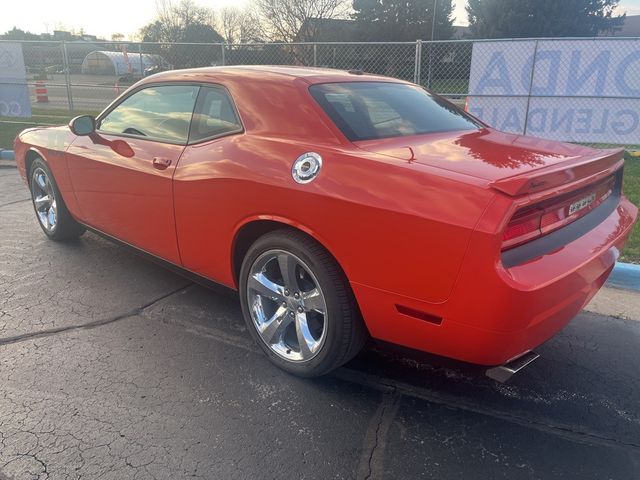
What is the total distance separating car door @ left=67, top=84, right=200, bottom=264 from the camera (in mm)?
3414

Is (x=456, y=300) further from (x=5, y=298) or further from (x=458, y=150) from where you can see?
(x=5, y=298)

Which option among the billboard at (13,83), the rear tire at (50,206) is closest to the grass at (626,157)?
the billboard at (13,83)

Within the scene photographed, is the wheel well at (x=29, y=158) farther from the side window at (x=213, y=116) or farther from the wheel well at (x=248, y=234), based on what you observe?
the wheel well at (x=248, y=234)

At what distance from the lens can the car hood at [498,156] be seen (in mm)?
2254

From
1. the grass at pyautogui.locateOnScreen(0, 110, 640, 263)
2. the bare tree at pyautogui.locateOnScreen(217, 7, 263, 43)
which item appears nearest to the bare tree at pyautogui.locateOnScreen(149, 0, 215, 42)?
the bare tree at pyautogui.locateOnScreen(217, 7, 263, 43)

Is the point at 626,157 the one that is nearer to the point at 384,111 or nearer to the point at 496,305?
the point at 384,111

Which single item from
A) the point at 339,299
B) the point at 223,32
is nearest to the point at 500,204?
the point at 339,299

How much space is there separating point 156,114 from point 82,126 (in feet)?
2.64

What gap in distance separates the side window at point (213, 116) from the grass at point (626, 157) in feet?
11.6

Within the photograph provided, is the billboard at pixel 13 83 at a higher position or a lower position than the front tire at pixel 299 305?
higher

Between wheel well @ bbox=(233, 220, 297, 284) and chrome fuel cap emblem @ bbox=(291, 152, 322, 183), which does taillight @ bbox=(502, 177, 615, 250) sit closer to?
chrome fuel cap emblem @ bbox=(291, 152, 322, 183)

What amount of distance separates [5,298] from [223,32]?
3935 cm

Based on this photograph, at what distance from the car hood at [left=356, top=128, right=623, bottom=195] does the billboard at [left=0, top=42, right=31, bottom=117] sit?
40.5 feet

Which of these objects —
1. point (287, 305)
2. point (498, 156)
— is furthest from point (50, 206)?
point (498, 156)
